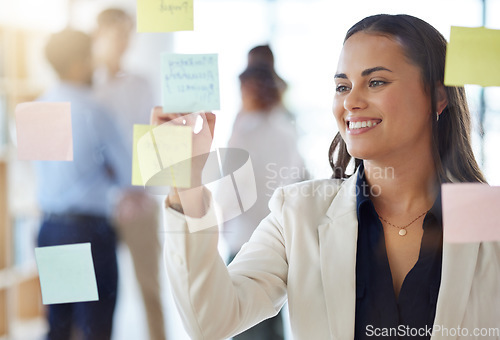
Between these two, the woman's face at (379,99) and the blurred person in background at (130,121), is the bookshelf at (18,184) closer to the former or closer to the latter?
the blurred person in background at (130,121)

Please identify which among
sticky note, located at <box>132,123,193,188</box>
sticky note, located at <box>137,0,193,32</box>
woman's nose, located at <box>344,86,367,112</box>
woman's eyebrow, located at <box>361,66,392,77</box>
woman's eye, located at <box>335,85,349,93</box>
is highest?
sticky note, located at <box>137,0,193,32</box>

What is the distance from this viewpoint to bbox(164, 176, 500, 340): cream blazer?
96 cm

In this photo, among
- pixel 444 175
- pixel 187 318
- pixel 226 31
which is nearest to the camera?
pixel 187 318

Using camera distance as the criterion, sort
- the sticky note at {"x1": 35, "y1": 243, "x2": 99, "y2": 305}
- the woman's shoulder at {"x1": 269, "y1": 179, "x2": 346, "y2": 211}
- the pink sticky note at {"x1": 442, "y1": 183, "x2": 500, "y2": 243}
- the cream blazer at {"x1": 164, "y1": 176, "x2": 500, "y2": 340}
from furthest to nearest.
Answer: the sticky note at {"x1": 35, "y1": 243, "x2": 99, "y2": 305}
the woman's shoulder at {"x1": 269, "y1": 179, "x2": 346, "y2": 211}
the pink sticky note at {"x1": 442, "y1": 183, "x2": 500, "y2": 243}
the cream blazer at {"x1": 164, "y1": 176, "x2": 500, "y2": 340}

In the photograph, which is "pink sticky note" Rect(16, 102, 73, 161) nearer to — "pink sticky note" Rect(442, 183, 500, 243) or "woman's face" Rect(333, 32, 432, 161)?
"woman's face" Rect(333, 32, 432, 161)

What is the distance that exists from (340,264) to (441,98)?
427 millimetres

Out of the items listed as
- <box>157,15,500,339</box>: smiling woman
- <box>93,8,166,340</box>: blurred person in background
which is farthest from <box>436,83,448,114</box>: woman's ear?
<box>93,8,166,340</box>: blurred person in background

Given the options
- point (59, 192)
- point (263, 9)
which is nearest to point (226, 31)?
point (263, 9)

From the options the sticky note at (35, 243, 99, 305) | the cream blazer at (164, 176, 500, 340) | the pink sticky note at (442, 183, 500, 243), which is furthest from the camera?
the sticky note at (35, 243, 99, 305)

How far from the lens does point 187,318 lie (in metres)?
0.98

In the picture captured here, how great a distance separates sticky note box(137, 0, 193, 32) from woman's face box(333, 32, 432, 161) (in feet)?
1.22

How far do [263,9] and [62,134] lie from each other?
0.59m

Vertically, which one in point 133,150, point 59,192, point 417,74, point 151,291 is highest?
point 417,74

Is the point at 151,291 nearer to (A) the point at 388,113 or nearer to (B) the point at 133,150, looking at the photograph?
(B) the point at 133,150
